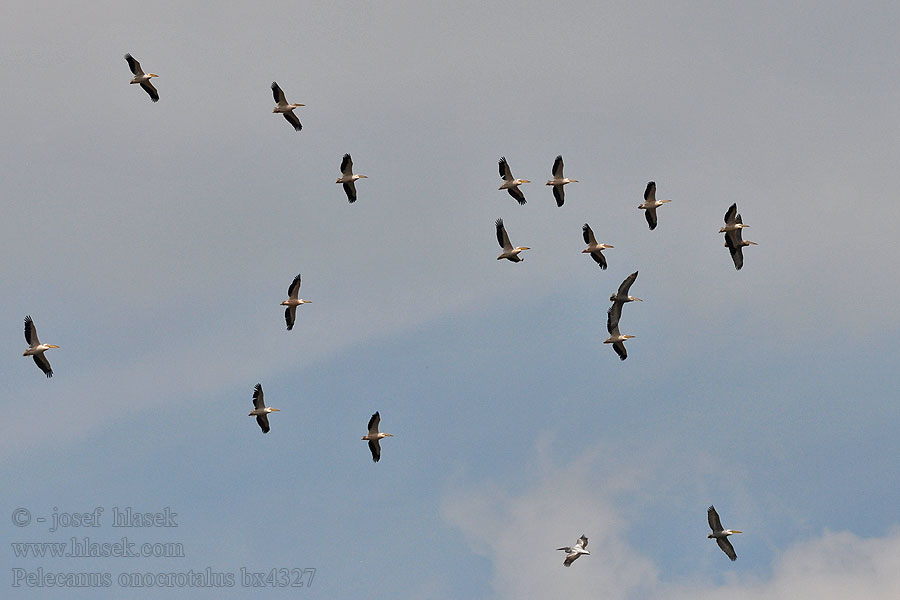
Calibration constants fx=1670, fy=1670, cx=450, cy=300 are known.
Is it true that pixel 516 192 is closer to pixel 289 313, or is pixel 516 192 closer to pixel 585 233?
pixel 585 233

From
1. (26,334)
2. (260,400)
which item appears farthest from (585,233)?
(26,334)

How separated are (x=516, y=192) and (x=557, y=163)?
109 inches

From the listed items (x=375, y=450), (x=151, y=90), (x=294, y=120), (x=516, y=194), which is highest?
(x=151, y=90)

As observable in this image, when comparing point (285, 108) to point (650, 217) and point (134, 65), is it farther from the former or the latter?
point (650, 217)

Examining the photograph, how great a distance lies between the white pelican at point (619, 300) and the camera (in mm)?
73625

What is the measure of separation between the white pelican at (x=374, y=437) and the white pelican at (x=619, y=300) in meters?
11.8

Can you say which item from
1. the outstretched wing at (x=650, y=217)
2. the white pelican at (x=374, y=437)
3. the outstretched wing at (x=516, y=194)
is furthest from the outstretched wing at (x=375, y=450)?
the outstretched wing at (x=650, y=217)

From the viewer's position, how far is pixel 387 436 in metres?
73.4

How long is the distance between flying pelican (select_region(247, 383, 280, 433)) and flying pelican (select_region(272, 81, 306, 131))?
12.0 m

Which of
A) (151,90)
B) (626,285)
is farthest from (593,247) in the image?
(151,90)

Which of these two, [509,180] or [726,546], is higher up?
[509,180]

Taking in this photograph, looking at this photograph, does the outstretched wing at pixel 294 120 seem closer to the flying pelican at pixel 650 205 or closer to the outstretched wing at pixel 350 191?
the outstretched wing at pixel 350 191

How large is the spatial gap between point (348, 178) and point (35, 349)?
15.7 metres

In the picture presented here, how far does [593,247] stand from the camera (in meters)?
75.4
